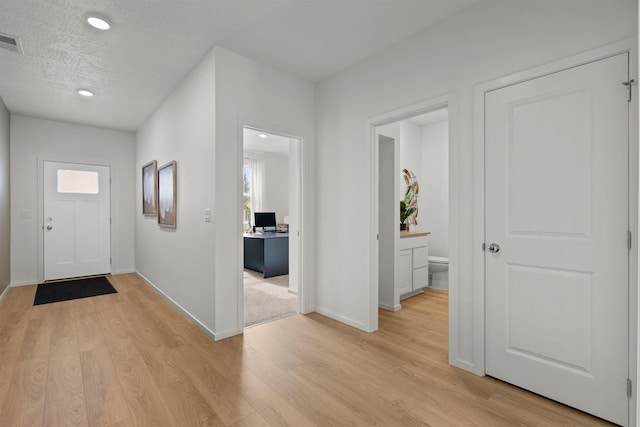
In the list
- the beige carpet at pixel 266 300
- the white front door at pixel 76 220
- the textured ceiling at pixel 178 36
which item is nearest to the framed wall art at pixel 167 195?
the textured ceiling at pixel 178 36

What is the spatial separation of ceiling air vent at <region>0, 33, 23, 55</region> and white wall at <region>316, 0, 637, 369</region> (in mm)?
2721

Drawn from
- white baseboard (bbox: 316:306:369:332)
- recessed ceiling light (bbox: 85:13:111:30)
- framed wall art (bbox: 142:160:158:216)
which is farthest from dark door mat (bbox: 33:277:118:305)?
recessed ceiling light (bbox: 85:13:111:30)

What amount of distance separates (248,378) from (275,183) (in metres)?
5.90

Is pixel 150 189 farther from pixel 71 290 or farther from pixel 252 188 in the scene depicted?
pixel 252 188

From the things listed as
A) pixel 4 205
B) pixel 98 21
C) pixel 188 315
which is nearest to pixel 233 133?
pixel 98 21

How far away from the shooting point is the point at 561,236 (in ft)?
6.06

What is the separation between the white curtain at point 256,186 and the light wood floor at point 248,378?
428cm

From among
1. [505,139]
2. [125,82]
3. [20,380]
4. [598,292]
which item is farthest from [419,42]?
[20,380]

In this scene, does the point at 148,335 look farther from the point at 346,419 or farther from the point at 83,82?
the point at 83,82

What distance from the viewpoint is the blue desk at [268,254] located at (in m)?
5.28

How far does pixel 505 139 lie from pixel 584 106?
416 millimetres

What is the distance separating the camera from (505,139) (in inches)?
80.7

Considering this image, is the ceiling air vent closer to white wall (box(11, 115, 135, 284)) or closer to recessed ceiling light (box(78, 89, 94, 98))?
recessed ceiling light (box(78, 89, 94, 98))

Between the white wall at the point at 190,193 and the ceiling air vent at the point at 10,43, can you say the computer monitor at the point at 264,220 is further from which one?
the ceiling air vent at the point at 10,43
